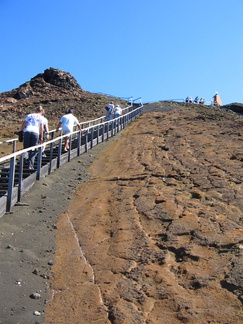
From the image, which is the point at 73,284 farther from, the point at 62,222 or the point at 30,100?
the point at 30,100

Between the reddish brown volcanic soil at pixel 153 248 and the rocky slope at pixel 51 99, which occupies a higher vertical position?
the rocky slope at pixel 51 99

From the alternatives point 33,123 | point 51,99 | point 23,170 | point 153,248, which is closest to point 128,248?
point 153,248

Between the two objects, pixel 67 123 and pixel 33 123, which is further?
pixel 67 123

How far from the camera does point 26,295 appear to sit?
5.36 m

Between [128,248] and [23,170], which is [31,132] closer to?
[23,170]

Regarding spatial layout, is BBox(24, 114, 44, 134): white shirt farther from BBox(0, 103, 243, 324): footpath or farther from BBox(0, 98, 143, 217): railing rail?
BBox(0, 103, 243, 324): footpath

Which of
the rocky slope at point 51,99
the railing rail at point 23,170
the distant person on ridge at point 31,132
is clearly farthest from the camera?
the rocky slope at point 51,99

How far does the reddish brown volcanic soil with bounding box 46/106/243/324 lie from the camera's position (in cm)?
508

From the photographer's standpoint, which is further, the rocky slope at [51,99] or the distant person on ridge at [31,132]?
the rocky slope at [51,99]

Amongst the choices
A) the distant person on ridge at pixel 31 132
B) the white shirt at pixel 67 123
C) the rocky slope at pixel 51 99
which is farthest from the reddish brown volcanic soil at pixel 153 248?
the rocky slope at pixel 51 99

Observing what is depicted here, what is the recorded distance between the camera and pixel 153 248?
6.51 m

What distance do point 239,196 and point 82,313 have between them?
4476mm

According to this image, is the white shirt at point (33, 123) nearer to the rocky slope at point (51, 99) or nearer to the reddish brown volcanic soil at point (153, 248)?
the reddish brown volcanic soil at point (153, 248)

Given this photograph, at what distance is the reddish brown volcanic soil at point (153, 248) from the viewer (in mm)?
5078
